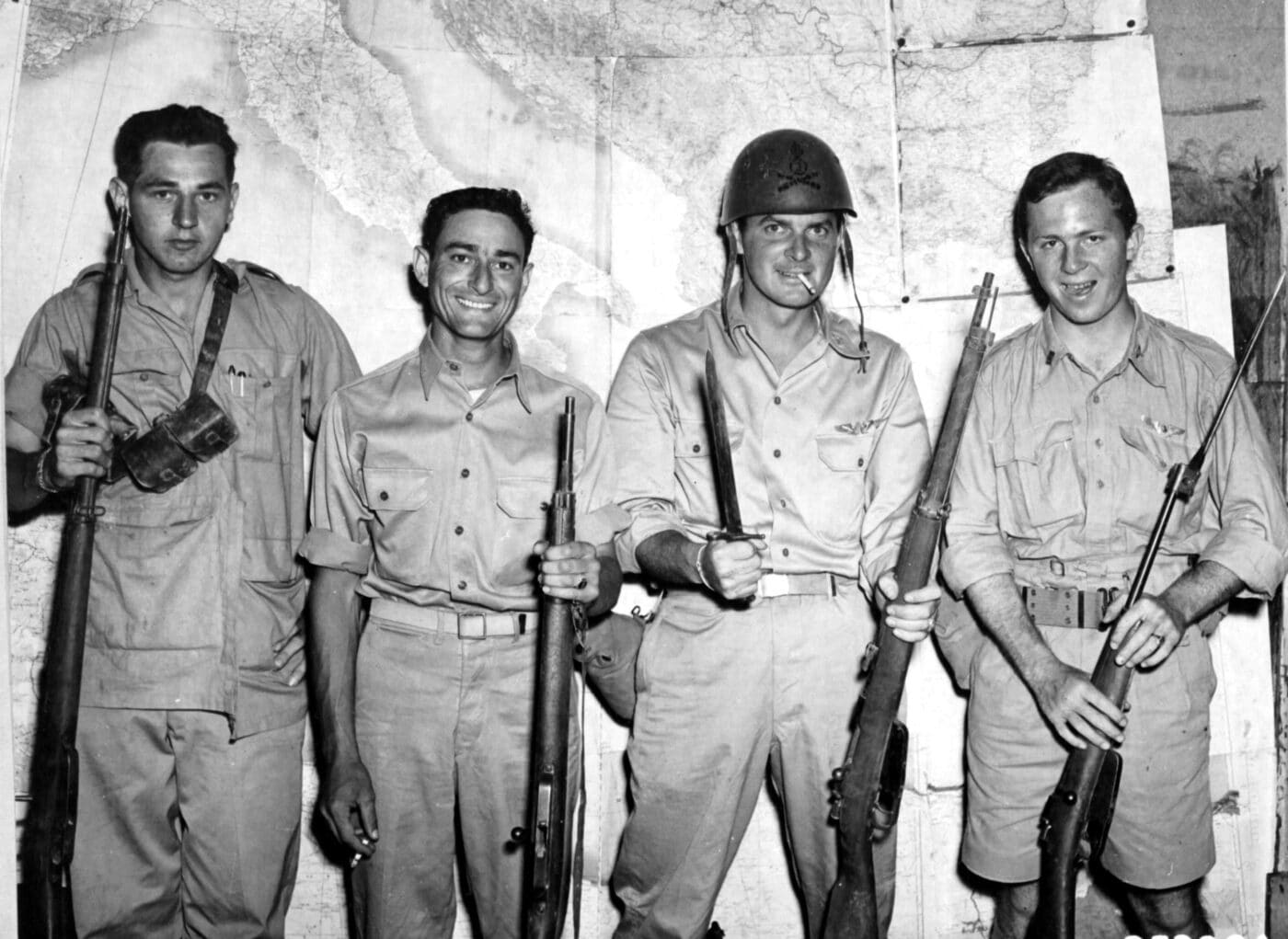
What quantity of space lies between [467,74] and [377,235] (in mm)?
778

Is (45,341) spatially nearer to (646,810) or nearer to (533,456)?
(533,456)

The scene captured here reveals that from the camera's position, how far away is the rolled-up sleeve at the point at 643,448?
3812 millimetres

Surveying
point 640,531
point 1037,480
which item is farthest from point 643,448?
point 1037,480

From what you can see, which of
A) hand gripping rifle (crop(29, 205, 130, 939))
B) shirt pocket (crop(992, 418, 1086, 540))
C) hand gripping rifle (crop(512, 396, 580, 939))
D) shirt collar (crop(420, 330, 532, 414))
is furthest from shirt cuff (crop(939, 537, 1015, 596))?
hand gripping rifle (crop(29, 205, 130, 939))

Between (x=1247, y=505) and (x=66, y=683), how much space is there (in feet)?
12.5

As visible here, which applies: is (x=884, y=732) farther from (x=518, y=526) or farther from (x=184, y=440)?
(x=184, y=440)

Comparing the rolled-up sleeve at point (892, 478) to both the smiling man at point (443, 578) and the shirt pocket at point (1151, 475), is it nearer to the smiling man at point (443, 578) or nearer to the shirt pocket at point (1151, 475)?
the shirt pocket at point (1151, 475)

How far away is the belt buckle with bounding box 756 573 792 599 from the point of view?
149 inches

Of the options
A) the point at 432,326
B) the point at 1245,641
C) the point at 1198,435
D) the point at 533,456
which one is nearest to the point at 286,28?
the point at 432,326

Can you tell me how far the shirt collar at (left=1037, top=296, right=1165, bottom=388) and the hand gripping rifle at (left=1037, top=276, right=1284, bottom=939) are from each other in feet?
0.96

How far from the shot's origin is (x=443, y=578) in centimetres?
374

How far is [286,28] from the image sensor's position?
4.67 metres

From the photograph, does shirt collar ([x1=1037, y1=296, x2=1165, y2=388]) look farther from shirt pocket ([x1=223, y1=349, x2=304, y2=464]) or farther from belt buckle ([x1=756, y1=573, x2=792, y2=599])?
shirt pocket ([x1=223, y1=349, x2=304, y2=464])

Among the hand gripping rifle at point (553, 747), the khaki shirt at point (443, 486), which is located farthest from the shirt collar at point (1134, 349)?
the hand gripping rifle at point (553, 747)
